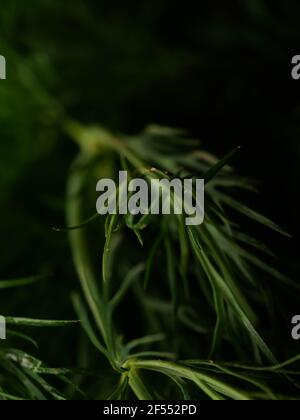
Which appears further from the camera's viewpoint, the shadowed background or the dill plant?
the shadowed background

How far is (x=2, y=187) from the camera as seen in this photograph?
2.15 feet

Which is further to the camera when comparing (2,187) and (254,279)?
(2,187)

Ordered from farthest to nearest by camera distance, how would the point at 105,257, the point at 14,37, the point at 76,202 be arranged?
the point at 14,37, the point at 76,202, the point at 105,257

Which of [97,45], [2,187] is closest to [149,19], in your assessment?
[97,45]

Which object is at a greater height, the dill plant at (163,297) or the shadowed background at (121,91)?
the shadowed background at (121,91)

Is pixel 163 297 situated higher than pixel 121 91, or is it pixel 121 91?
pixel 121 91

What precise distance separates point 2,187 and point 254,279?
306mm

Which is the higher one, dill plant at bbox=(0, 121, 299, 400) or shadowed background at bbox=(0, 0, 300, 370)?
shadowed background at bbox=(0, 0, 300, 370)

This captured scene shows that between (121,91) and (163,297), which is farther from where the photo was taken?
(121,91)

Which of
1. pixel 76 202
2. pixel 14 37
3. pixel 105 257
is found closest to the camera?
pixel 105 257

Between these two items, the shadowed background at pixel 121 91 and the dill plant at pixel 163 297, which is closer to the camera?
the dill plant at pixel 163 297

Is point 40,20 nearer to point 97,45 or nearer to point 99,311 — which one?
point 97,45
